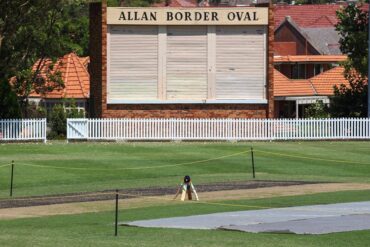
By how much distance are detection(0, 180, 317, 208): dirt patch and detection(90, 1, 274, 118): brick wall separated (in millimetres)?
19733

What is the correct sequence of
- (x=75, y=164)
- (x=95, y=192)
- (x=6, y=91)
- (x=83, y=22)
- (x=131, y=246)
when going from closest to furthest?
(x=131, y=246) < (x=95, y=192) < (x=75, y=164) < (x=6, y=91) < (x=83, y=22)

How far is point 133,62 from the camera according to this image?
56281mm

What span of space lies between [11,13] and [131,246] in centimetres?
3722

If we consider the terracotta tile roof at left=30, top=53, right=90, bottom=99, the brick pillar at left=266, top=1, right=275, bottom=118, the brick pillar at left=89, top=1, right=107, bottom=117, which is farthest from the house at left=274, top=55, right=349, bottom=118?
the brick pillar at left=89, top=1, right=107, bottom=117

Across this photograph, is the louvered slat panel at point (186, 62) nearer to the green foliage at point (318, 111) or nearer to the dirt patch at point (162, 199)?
the green foliage at point (318, 111)

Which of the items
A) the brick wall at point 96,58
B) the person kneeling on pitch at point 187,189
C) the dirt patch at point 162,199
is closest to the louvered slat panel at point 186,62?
the brick wall at point 96,58

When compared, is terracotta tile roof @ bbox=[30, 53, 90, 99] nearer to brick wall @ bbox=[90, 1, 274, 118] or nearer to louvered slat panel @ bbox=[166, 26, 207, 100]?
brick wall @ bbox=[90, 1, 274, 118]

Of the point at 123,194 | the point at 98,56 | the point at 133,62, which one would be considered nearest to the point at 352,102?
the point at 133,62

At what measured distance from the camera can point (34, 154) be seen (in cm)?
4681

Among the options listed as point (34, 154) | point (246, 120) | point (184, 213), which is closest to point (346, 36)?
point (246, 120)

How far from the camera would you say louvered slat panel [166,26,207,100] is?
5644cm

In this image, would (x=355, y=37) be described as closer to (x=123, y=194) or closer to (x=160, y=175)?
(x=160, y=175)

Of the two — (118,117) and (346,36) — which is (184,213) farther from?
(346,36)

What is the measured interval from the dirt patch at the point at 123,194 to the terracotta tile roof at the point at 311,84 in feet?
142
